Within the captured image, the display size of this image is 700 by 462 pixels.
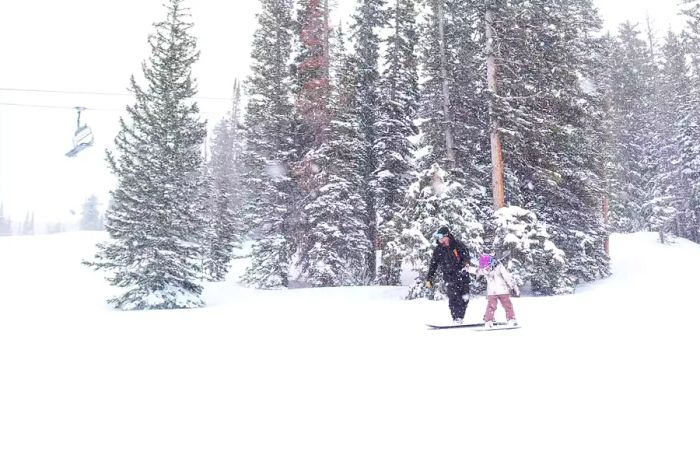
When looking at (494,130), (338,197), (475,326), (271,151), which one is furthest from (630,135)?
(475,326)

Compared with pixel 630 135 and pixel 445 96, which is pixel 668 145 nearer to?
pixel 630 135

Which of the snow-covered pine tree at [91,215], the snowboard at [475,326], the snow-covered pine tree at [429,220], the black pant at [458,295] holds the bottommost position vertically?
the snowboard at [475,326]

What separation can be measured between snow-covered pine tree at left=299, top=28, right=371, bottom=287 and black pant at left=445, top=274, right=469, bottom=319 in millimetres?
12248

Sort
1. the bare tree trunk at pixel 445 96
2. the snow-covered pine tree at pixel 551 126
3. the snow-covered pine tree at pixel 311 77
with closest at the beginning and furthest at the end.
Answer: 1. the snow-covered pine tree at pixel 551 126
2. the bare tree trunk at pixel 445 96
3. the snow-covered pine tree at pixel 311 77

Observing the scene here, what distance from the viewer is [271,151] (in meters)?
25.3

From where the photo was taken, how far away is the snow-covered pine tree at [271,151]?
24.0 m

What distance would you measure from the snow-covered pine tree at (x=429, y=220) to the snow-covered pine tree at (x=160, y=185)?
8106 millimetres

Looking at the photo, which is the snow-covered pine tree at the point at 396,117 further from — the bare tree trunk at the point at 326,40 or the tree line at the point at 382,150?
the bare tree trunk at the point at 326,40

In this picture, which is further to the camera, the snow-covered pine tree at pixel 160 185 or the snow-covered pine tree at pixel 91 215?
the snow-covered pine tree at pixel 91 215

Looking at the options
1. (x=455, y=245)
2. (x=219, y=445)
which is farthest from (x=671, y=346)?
(x=219, y=445)

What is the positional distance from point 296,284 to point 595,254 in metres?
16.2

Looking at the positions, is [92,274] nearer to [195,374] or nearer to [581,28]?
[195,374]

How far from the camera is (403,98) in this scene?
2366cm

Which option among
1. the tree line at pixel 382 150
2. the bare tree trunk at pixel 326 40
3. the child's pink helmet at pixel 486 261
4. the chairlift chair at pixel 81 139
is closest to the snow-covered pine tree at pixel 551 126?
the tree line at pixel 382 150
